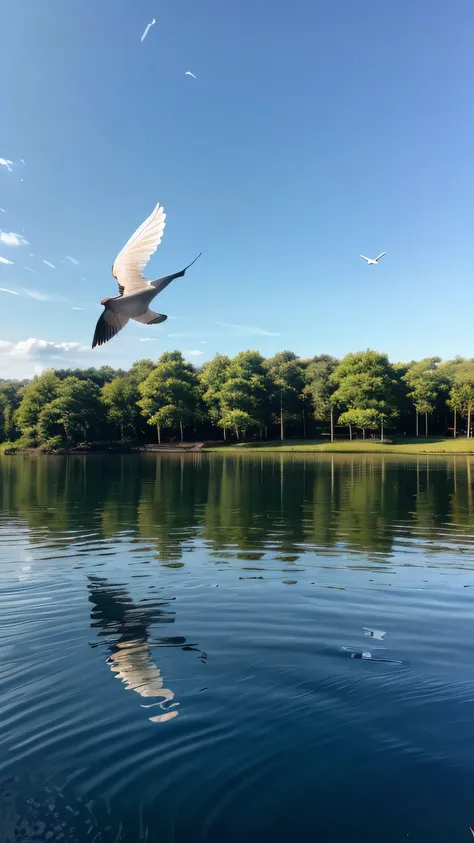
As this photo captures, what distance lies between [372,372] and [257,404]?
1903 cm

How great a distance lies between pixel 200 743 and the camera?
5293 mm

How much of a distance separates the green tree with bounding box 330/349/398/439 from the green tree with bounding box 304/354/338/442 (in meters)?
1.45

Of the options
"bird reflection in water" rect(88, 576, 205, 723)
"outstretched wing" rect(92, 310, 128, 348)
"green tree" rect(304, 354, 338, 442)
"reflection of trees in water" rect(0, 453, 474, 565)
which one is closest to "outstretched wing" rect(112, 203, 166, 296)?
"outstretched wing" rect(92, 310, 128, 348)

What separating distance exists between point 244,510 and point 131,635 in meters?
14.5

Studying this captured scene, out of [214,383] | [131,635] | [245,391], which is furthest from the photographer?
[214,383]

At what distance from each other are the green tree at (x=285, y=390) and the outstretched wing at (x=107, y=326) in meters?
81.2

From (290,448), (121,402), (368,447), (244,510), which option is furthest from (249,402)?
(244,510)

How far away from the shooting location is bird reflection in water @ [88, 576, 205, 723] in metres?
6.50

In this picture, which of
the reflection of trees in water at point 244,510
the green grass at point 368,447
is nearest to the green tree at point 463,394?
the green grass at point 368,447

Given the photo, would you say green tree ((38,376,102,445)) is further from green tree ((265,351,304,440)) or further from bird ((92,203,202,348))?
bird ((92,203,202,348))

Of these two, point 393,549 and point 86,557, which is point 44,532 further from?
point 393,549

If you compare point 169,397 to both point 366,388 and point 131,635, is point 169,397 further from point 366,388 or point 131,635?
point 131,635

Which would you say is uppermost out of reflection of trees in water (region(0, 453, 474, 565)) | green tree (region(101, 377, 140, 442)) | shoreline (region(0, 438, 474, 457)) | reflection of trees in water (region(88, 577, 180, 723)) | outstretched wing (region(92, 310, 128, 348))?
green tree (region(101, 377, 140, 442))

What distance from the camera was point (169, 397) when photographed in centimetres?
8631
